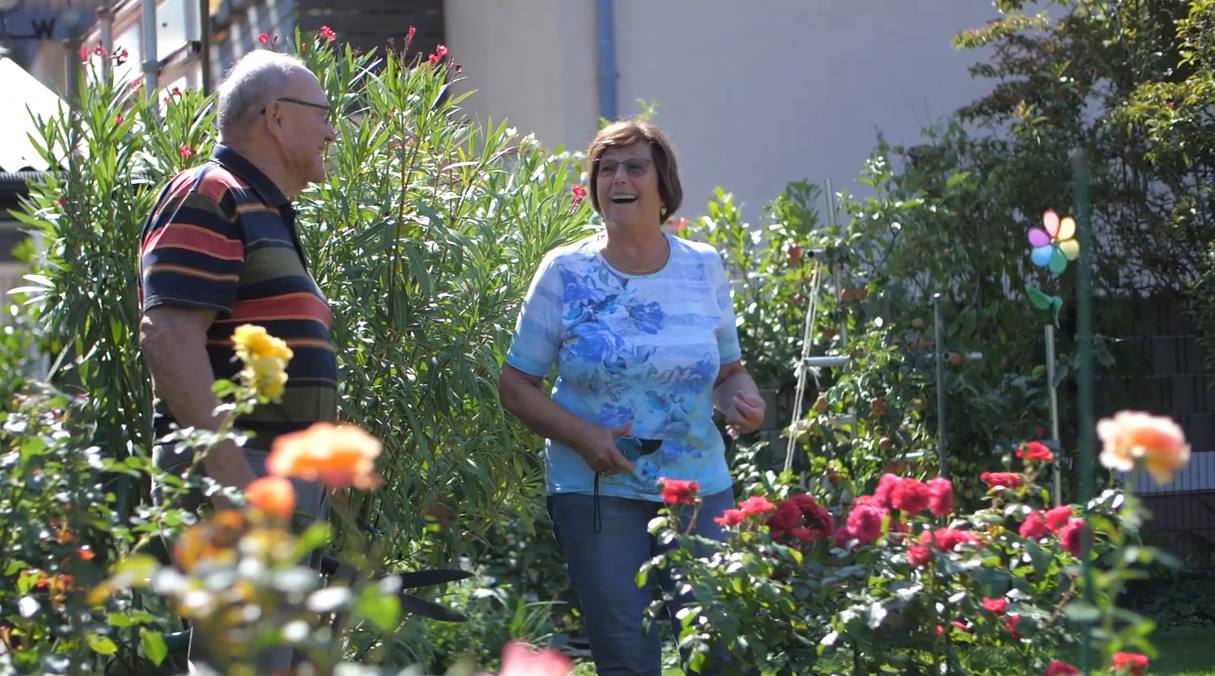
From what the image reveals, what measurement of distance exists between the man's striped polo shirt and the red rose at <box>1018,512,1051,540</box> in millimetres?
1229

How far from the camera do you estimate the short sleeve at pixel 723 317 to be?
3387 mm

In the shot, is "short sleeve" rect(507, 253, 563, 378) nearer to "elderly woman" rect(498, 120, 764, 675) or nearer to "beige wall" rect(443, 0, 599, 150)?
"elderly woman" rect(498, 120, 764, 675)

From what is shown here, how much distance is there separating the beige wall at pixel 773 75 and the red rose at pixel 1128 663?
6.64 meters

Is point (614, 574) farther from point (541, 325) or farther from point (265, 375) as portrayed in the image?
point (265, 375)

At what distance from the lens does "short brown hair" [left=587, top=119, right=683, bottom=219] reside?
10.7 feet

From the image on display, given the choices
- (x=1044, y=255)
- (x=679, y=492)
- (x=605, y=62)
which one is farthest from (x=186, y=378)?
(x=605, y=62)

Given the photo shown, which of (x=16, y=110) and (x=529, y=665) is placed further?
(x=16, y=110)

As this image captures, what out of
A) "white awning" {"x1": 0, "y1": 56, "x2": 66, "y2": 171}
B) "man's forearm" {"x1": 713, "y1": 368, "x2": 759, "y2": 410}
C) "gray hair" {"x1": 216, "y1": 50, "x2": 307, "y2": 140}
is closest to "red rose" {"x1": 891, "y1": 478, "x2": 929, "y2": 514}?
"man's forearm" {"x1": 713, "y1": 368, "x2": 759, "y2": 410}

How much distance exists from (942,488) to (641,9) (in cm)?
637

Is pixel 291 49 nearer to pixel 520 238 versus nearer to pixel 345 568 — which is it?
pixel 520 238

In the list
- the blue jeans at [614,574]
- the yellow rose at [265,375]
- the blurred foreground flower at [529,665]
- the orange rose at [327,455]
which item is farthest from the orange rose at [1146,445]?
the blue jeans at [614,574]

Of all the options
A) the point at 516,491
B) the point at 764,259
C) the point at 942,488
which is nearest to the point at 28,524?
the point at 942,488

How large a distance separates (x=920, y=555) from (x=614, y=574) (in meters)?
0.76

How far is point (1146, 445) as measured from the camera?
1527mm
